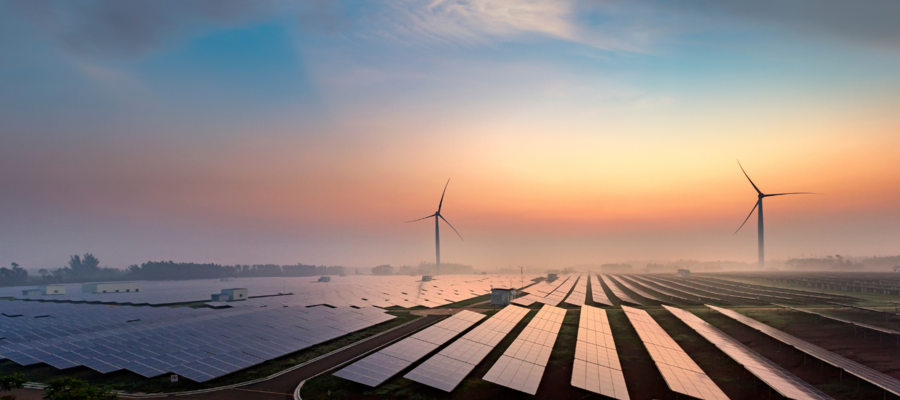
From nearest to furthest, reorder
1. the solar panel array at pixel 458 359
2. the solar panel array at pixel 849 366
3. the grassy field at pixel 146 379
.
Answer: the solar panel array at pixel 458 359, the solar panel array at pixel 849 366, the grassy field at pixel 146 379

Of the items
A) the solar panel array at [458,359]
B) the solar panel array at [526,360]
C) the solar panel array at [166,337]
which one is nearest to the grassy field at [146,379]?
the solar panel array at [166,337]

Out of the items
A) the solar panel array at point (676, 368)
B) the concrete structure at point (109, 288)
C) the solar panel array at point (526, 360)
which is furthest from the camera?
the concrete structure at point (109, 288)

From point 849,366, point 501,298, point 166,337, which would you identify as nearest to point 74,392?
point 166,337

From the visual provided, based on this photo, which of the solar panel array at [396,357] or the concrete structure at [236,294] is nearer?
the solar panel array at [396,357]

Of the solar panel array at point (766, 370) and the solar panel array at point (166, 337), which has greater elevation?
the solar panel array at point (166, 337)

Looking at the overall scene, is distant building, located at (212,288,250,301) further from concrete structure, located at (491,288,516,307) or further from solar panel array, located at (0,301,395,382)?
concrete structure, located at (491,288,516,307)

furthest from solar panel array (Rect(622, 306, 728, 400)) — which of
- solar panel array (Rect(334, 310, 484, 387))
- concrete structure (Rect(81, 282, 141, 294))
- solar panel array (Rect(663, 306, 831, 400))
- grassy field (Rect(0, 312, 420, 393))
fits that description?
concrete structure (Rect(81, 282, 141, 294))

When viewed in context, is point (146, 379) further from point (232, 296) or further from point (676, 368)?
point (232, 296)

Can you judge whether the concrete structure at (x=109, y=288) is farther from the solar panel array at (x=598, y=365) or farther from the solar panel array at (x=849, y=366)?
the solar panel array at (x=849, y=366)
